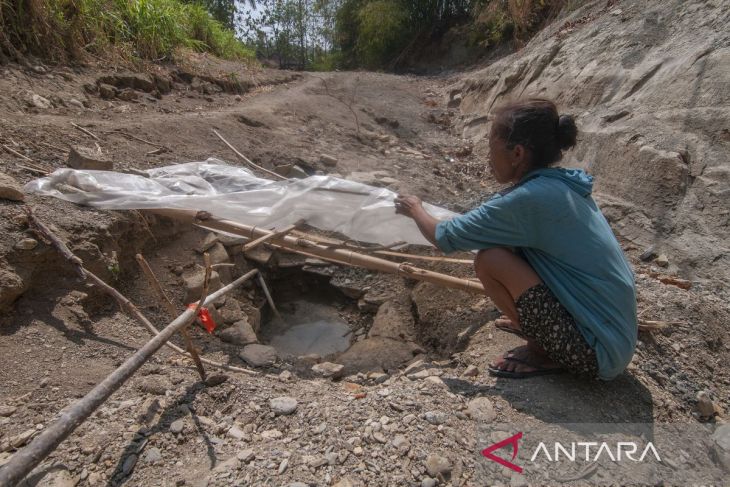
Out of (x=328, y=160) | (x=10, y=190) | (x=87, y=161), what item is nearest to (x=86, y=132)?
(x=87, y=161)

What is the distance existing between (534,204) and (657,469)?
0.96 metres

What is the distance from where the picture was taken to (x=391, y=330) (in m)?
2.95

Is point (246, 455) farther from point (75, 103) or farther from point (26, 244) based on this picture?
point (75, 103)

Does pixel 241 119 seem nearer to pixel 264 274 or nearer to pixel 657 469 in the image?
pixel 264 274

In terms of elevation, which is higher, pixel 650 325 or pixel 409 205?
pixel 409 205

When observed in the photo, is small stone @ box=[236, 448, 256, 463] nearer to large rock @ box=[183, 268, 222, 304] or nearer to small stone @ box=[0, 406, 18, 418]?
small stone @ box=[0, 406, 18, 418]

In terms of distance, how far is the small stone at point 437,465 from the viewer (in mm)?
1415

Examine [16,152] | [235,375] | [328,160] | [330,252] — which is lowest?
[235,375]

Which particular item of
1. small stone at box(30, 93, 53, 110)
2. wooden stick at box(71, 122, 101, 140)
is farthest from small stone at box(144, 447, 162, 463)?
small stone at box(30, 93, 53, 110)

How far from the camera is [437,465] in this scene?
1.43 m

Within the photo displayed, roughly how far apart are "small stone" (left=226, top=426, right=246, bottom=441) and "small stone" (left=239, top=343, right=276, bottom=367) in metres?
0.75

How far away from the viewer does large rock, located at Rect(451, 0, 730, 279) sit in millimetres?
2865

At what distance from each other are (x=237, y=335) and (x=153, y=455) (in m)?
1.16

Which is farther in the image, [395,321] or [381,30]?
[381,30]
